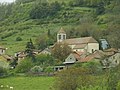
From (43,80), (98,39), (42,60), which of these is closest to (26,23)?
(98,39)

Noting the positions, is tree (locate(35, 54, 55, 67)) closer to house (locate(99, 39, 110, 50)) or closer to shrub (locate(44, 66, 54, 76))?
shrub (locate(44, 66, 54, 76))

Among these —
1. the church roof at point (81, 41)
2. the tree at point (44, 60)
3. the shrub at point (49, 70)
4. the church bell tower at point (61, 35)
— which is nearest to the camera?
the shrub at point (49, 70)

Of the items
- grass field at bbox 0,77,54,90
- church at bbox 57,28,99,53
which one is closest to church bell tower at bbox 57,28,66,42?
church at bbox 57,28,99,53

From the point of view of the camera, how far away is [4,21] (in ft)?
541

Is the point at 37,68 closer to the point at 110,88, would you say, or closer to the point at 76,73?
the point at 76,73

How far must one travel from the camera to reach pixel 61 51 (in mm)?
92062

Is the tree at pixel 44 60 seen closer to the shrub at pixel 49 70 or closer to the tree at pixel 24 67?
the tree at pixel 24 67

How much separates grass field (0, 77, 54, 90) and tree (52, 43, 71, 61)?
57.9 feet

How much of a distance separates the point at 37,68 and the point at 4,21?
286ft

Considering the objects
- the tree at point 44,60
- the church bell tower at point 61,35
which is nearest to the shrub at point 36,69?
the tree at point 44,60

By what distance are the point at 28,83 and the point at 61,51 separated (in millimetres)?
24509

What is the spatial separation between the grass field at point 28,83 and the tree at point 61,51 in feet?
57.9

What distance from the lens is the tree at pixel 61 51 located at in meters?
91.1

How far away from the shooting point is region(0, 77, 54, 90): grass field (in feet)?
212
